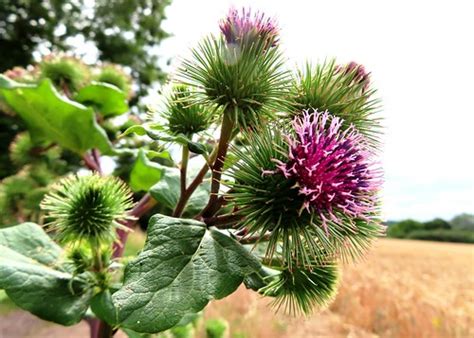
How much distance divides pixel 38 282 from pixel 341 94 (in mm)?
749

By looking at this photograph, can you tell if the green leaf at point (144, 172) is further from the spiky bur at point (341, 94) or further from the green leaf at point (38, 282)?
the spiky bur at point (341, 94)

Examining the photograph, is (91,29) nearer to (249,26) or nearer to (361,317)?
(361,317)

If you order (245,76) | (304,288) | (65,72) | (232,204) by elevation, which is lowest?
(304,288)

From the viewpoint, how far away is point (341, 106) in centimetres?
88

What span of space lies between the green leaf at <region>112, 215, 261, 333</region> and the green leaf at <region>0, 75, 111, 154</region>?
0.76 meters

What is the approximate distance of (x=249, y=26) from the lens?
0.86 m

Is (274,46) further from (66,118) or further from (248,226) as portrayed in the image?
(66,118)

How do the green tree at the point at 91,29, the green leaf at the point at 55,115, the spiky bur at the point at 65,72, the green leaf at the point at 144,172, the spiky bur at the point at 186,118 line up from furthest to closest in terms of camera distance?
1. the green tree at the point at 91,29
2. the spiky bur at the point at 65,72
3. the green leaf at the point at 55,115
4. the green leaf at the point at 144,172
5. the spiky bur at the point at 186,118

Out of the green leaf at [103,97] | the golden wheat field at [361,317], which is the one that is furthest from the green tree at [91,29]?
the green leaf at [103,97]

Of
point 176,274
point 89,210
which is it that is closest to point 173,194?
point 89,210

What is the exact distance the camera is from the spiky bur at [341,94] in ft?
2.87

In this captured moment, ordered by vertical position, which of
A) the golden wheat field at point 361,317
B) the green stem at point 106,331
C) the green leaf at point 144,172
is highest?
the green leaf at point 144,172

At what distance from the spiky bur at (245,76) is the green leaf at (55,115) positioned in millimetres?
585

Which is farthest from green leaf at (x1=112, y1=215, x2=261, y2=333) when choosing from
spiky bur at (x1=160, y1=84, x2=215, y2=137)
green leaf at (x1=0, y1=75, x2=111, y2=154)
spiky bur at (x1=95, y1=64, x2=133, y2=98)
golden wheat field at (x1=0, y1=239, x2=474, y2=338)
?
golden wheat field at (x1=0, y1=239, x2=474, y2=338)
